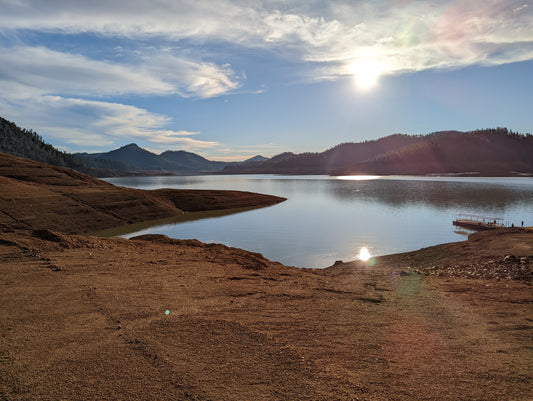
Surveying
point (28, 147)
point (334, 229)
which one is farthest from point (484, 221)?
point (28, 147)

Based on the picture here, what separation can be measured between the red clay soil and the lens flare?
8.81m

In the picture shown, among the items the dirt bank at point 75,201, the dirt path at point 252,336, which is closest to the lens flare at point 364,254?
the dirt path at point 252,336

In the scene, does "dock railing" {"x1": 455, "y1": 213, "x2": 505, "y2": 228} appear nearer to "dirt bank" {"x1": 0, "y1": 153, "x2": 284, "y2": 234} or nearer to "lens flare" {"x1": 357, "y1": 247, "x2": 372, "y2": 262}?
"lens flare" {"x1": 357, "y1": 247, "x2": 372, "y2": 262}

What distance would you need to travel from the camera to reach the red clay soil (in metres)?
5.20

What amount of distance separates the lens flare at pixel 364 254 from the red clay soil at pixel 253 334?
8810mm

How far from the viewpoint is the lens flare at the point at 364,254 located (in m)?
22.5

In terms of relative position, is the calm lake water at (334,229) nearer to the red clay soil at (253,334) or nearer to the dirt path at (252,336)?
the red clay soil at (253,334)

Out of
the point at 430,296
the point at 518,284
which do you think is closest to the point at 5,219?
the point at 430,296

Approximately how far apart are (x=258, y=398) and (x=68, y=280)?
9.11 metres

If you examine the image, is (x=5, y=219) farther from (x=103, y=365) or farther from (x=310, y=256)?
(x=103, y=365)

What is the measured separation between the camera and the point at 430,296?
10609mm

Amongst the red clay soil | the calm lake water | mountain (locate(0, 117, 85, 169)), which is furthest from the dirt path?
mountain (locate(0, 117, 85, 169))

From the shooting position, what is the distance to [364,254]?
23766 mm

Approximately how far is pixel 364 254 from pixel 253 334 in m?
18.4
